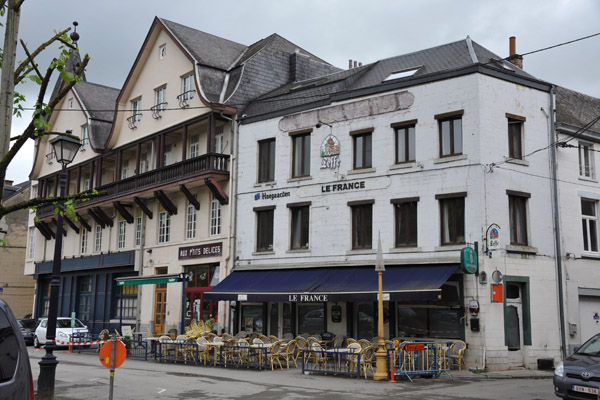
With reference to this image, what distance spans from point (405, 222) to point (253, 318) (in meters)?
7.75

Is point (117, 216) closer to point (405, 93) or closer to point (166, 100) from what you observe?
point (166, 100)

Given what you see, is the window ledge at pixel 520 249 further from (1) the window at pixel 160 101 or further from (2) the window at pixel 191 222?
(1) the window at pixel 160 101

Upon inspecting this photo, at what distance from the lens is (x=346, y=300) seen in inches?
830

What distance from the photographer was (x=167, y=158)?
32.5 m

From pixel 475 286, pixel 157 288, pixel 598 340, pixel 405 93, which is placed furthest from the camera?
pixel 157 288

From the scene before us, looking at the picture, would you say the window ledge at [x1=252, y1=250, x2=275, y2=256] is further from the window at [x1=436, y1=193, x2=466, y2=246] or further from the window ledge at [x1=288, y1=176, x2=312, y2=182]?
the window at [x1=436, y1=193, x2=466, y2=246]

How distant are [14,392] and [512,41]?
2495cm

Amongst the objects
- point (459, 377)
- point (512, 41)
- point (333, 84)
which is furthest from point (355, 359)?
point (512, 41)

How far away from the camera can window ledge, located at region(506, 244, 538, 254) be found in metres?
20.7

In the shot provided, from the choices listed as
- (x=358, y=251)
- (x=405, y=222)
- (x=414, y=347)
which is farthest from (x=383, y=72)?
(x=414, y=347)

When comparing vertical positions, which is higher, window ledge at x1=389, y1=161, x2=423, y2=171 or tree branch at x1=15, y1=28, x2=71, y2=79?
window ledge at x1=389, y1=161, x2=423, y2=171

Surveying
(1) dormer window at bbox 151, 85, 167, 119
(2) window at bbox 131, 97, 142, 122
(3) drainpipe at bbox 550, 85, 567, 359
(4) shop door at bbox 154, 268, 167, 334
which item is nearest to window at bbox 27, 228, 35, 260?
(2) window at bbox 131, 97, 142, 122

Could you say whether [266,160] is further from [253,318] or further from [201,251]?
[253,318]

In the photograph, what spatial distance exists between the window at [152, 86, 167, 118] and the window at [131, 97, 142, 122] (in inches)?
56.7
